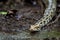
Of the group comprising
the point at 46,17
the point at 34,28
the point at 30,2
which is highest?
the point at 30,2

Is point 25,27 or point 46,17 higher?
point 46,17

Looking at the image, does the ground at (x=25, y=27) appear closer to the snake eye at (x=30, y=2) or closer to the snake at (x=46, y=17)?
the snake at (x=46, y=17)

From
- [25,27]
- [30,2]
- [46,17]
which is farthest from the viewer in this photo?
[30,2]

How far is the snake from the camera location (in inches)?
160

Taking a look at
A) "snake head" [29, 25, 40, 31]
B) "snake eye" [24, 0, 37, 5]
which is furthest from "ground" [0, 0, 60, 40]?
"snake eye" [24, 0, 37, 5]

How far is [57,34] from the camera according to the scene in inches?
151

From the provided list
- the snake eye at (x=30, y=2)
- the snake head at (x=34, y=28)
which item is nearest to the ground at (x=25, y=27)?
the snake head at (x=34, y=28)

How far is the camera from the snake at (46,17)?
4076 mm

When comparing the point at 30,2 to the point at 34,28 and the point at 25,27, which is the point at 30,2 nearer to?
the point at 25,27

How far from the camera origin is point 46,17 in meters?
4.54

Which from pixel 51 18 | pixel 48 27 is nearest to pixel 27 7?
pixel 51 18

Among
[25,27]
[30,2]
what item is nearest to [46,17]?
[25,27]

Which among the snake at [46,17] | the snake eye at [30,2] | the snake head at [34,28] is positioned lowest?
the snake head at [34,28]

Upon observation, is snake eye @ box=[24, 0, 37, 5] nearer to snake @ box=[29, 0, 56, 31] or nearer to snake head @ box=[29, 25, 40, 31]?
snake @ box=[29, 0, 56, 31]
